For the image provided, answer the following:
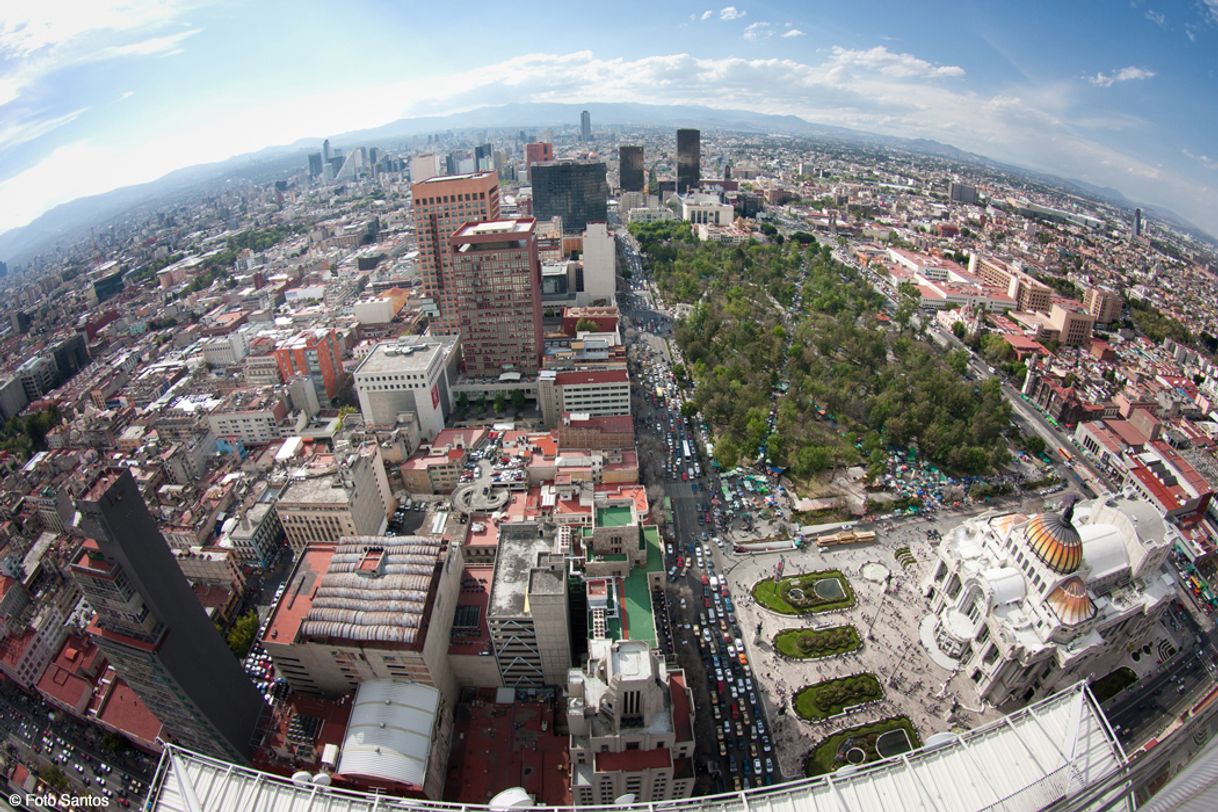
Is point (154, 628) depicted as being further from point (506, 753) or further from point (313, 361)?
point (313, 361)

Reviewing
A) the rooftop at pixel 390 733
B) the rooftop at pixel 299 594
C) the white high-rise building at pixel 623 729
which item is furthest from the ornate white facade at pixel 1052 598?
the rooftop at pixel 299 594

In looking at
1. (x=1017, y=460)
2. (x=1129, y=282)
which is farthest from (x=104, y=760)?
(x=1129, y=282)

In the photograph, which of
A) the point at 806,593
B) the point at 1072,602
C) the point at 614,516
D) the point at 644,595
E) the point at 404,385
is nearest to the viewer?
the point at 1072,602

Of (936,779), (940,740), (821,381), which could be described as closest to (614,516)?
(940,740)

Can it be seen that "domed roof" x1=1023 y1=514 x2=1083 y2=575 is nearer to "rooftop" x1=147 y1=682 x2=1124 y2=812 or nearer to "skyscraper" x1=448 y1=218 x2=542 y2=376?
"rooftop" x1=147 y1=682 x2=1124 y2=812

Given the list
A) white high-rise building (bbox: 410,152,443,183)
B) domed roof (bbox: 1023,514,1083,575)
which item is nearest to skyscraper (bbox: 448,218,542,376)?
domed roof (bbox: 1023,514,1083,575)
